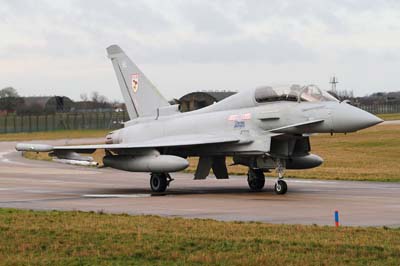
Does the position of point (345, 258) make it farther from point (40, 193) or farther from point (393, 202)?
point (40, 193)

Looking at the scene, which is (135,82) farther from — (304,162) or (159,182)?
(304,162)

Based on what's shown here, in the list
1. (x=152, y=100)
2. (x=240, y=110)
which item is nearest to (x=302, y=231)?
(x=240, y=110)

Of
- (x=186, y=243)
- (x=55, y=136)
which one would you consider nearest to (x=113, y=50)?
(x=186, y=243)

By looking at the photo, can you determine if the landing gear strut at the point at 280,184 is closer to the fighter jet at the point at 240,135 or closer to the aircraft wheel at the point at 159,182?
the fighter jet at the point at 240,135

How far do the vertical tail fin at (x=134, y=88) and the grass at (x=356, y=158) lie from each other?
6727 millimetres

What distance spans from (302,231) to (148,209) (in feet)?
20.0

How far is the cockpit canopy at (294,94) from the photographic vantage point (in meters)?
22.4

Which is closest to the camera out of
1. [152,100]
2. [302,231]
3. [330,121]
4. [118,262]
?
[118,262]

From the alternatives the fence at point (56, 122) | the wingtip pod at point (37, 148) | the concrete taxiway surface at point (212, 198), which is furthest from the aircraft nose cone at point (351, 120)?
the fence at point (56, 122)

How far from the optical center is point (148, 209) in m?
19.4

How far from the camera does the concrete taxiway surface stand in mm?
17734

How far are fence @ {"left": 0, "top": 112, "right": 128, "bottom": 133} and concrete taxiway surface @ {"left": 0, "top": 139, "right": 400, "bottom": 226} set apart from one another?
64484 mm

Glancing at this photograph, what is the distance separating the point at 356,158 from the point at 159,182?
62.7ft

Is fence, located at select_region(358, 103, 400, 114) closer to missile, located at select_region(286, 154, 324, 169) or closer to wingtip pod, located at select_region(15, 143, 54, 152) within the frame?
missile, located at select_region(286, 154, 324, 169)
